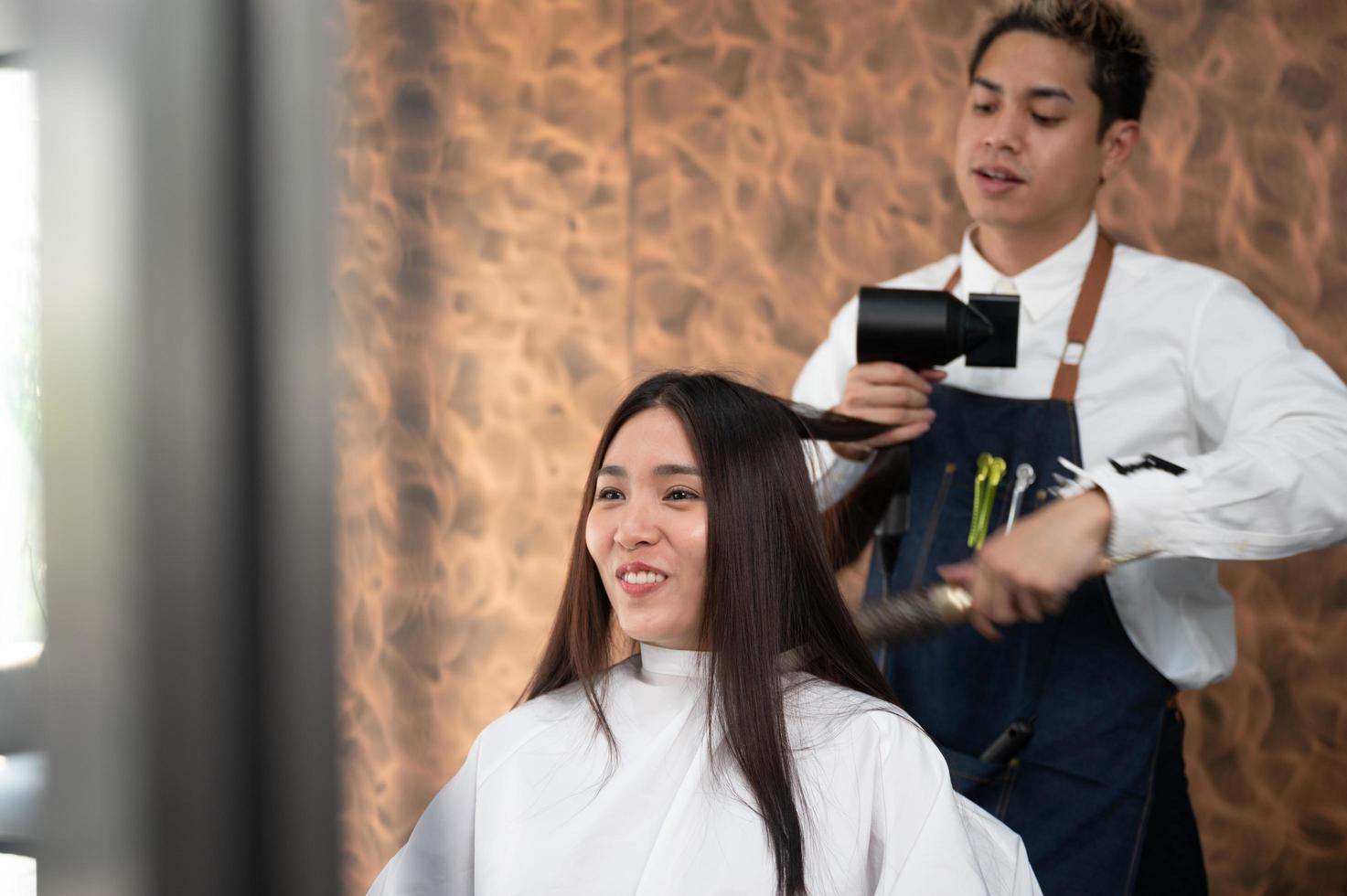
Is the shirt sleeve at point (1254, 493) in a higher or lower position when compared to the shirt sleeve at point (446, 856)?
higher

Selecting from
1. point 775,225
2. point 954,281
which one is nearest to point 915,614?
point 954,281

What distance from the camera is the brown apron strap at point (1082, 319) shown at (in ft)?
7.38

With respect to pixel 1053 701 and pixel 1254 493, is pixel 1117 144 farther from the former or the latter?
pixel 1053 701

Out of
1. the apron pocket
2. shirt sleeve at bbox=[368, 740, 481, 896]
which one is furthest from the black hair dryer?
shirt sleeve at bbox=[368, 740, 481, 896]

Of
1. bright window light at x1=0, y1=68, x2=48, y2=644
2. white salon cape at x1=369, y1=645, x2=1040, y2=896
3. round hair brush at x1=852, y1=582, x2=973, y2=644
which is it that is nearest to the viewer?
bright window light at x1=0, y1=68, x2=48, y2=644

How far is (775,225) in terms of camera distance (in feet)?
9.96

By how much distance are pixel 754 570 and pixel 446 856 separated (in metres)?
0.57

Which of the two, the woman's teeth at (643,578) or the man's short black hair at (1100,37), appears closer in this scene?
the woman's teeth at (643,578)

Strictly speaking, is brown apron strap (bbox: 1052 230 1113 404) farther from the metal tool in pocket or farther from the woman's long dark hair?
the woman's long dark hair

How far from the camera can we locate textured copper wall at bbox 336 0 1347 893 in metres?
2.60

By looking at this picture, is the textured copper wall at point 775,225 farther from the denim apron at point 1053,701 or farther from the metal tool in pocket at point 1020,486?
the metal tool in pocket at point 1020,486

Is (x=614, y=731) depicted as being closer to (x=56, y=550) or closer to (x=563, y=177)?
(x=56, y=550)

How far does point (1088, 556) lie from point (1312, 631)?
1.06 m

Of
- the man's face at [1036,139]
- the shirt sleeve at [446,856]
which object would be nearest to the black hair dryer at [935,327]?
the man's face at [1036,139]
